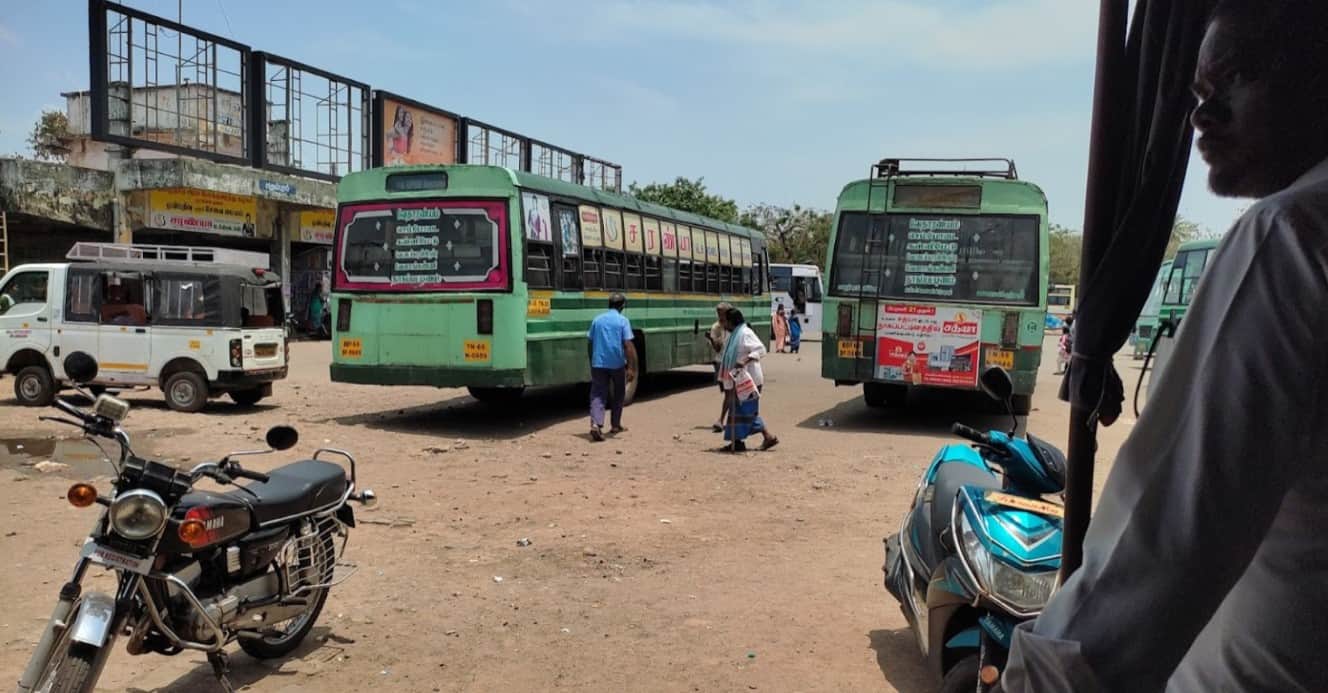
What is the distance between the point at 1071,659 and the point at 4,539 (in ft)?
23.1

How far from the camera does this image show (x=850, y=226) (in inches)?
461

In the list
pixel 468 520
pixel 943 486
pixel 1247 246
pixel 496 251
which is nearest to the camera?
pixel 1247 246

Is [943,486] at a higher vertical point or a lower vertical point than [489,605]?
higher

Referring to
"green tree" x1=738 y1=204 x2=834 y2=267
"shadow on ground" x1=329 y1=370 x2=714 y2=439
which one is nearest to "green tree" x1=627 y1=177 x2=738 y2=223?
"green tree" x1=738 y1=204 x2=834 y2=267

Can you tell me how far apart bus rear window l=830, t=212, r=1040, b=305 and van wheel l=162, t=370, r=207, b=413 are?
8193 millimetres

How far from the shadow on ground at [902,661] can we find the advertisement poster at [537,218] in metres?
7.40

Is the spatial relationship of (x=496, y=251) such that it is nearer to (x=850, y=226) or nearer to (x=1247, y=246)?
(x=850, y=226)

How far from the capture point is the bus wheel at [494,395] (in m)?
13.8

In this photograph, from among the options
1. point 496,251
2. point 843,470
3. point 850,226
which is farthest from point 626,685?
point 850,226

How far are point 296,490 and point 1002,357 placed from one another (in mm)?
8926

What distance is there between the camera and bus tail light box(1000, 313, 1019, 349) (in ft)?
36.3

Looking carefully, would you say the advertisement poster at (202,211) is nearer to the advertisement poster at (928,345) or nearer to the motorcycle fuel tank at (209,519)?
the advertisement poster at (928,345)

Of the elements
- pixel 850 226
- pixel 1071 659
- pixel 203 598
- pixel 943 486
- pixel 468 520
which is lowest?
pixel 468 520

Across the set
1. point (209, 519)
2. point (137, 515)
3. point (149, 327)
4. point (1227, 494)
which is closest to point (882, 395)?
point (149, 327)
